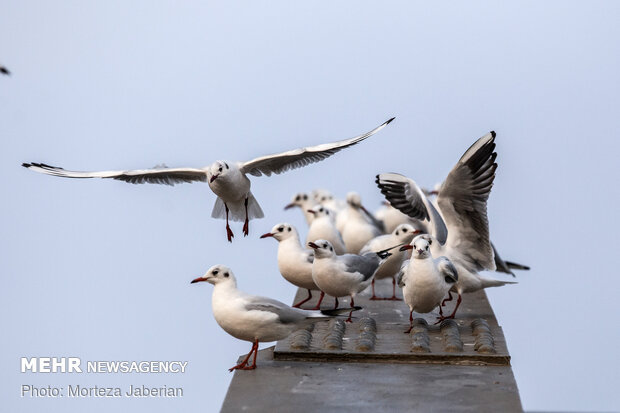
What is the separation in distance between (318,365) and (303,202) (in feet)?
21.0

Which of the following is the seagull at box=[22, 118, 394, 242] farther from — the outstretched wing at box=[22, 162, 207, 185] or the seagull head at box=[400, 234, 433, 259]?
the seagull head at box=[400, 234, 433, 259]

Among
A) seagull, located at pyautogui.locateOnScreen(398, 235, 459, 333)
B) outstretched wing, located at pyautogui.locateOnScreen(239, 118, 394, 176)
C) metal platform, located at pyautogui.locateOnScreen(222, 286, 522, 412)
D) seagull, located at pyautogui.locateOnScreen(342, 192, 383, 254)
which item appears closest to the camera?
metal platform, located at pyautogui.locateOnScreen(222, 286, 522, 412)

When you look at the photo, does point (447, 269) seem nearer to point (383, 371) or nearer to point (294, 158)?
point (383, 371)

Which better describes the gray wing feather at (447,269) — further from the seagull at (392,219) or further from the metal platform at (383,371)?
the seagull at (392,219)

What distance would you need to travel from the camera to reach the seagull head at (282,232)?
28.9 feet

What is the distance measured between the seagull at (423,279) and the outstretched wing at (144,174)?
2.66 metres

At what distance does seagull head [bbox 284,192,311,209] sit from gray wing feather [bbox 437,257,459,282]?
5.03m

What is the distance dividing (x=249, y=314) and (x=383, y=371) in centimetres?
92

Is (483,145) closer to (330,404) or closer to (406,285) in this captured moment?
(406,285)

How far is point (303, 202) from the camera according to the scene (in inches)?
512

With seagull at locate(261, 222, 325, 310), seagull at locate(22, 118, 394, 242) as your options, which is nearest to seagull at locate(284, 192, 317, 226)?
seagull at locate(22, 118, 394, 242)

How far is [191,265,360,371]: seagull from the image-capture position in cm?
666

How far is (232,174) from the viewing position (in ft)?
31.0

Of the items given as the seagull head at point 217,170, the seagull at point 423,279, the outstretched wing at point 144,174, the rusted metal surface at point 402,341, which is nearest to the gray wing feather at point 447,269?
the seagull at point 423,279
